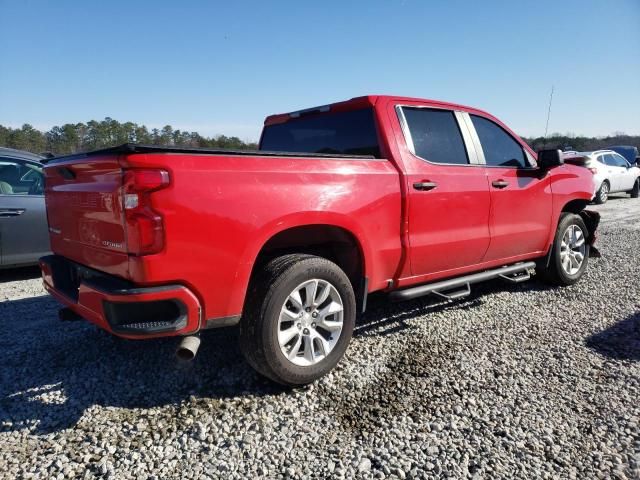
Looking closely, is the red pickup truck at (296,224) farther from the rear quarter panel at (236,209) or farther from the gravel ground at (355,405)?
the gravel ground at (355,405)

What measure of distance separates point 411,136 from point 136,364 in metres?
2.68

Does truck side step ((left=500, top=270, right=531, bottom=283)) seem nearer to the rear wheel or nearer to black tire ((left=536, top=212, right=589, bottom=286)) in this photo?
black tire ((left=536, top=212, right=589, bottom=286))

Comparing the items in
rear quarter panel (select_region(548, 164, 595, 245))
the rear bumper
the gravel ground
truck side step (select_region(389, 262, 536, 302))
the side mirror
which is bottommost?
the gravel ground

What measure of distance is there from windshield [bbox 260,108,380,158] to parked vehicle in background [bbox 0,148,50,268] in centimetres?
299

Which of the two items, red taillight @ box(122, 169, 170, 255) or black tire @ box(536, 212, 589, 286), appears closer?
red taillight @ box(122, 169, 170, 255)

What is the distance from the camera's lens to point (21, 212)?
16.4 ft

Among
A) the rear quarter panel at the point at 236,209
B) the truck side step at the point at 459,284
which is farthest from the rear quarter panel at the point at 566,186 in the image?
the rear quarter panel at the point at 236,209

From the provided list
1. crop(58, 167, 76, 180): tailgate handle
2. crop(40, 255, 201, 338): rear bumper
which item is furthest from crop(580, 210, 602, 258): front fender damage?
crop(58, 167, 76, 180): tailgate handle

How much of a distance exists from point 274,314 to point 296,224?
56 centimetres

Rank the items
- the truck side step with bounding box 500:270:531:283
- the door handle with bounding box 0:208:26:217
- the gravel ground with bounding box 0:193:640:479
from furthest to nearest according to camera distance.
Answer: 1. the door handle with bounding box 0:208:26:217
2. the truck side step with bounding box 500:270:531:283
3. the gravel ground with bounding box 0:193:640:479

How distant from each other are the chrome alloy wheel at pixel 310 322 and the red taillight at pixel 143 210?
2.88 ft

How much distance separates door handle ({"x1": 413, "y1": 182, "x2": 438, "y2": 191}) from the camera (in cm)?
327

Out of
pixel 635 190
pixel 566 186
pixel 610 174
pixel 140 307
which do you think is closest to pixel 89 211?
pixel 140 307

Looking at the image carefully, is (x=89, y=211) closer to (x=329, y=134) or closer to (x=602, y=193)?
(x=329, y=134)
